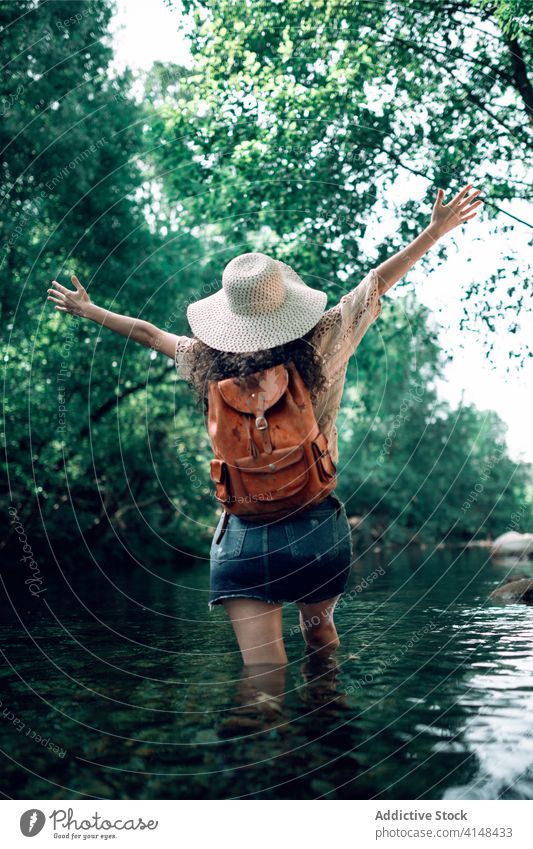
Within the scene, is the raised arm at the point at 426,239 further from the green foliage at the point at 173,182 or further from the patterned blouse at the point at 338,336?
the green foliage at the point at 173,182

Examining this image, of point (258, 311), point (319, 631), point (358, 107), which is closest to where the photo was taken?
point (258, 311)

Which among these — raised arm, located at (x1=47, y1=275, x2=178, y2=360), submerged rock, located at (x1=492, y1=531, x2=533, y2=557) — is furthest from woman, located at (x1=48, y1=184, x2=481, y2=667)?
submerged rock, located at (x1=492, y1=531, x2=533, y2=557)

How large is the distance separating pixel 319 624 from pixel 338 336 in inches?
69.2

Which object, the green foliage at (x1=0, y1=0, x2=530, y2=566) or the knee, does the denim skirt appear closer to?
the knee

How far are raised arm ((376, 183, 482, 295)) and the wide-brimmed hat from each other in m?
0.36

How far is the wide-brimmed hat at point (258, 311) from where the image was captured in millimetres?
3953

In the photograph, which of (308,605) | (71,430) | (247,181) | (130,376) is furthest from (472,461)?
(308,605)

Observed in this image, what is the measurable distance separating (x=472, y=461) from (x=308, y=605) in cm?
4848

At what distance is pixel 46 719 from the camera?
4.68 meters

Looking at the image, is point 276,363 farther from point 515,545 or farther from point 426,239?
point 515,545

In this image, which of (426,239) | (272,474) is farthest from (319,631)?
(426,239)

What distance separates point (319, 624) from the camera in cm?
466
